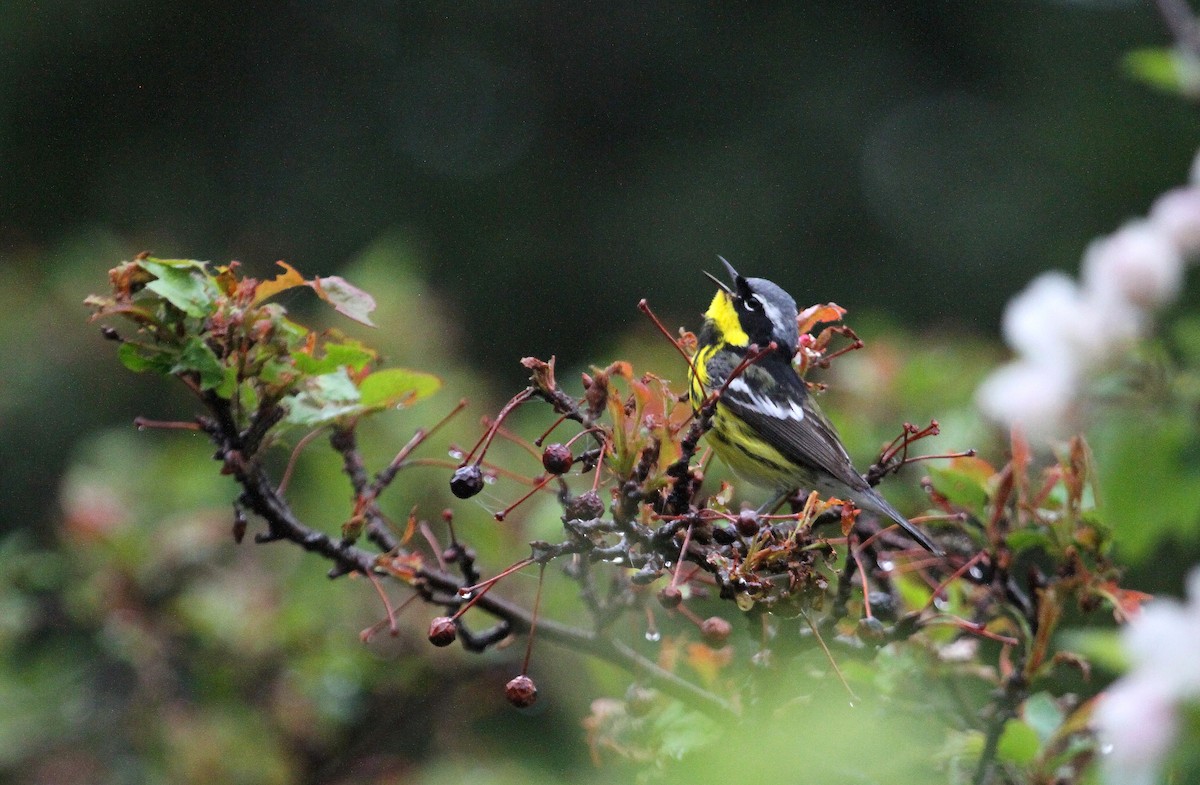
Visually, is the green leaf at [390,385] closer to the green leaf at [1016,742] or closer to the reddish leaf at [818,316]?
the reddish leaf at [818,316]

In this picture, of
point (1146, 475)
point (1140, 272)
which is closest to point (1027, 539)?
point (1146, 475)

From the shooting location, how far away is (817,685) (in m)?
1.71

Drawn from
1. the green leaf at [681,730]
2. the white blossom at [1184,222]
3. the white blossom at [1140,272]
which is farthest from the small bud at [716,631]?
the white blossom at [1184,222]

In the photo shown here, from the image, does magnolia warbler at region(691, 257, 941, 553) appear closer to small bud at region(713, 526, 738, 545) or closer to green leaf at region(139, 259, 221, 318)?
small bud at region(713, 526, 738, 545)

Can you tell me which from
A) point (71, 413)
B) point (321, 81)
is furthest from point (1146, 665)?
point (321, 81)

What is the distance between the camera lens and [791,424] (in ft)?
8.66

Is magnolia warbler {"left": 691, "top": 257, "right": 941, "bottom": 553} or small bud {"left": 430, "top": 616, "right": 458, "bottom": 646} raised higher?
magnolia warbler {"left": 691, "top": 257, "right": 941, "bottom": 553}

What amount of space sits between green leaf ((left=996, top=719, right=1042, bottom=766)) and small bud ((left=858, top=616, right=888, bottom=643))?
0.80ft

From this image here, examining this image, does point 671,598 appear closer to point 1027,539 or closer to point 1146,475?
point 1027,539

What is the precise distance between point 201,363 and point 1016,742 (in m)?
1.26

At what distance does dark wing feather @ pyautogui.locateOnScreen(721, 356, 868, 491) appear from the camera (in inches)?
101

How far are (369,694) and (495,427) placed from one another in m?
1.79

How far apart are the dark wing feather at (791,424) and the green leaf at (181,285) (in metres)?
1.24

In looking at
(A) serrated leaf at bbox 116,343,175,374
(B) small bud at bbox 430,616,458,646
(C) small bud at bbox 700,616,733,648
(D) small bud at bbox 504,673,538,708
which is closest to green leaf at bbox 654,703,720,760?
(C) small bud at bbox 700,616,733,648
